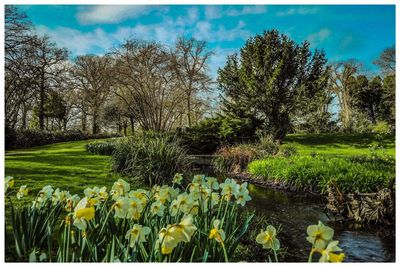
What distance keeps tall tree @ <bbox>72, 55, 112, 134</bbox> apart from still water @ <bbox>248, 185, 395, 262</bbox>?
36.1ft

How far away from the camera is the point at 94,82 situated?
1875cm

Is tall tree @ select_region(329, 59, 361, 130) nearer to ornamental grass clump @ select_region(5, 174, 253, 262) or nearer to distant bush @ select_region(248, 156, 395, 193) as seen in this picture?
distant bush @ select_region(248, 156, 395, 193)

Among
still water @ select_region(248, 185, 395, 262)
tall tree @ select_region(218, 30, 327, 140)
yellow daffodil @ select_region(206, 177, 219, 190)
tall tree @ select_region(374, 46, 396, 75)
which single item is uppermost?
tall tree @ select_region(218, 30, 327, 140)

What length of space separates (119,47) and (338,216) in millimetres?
15253

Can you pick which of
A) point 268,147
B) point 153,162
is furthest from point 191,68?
point 153,162

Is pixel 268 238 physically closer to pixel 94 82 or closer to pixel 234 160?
pixel 234 160

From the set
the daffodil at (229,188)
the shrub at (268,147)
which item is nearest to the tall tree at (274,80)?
the shrub at (268,147)

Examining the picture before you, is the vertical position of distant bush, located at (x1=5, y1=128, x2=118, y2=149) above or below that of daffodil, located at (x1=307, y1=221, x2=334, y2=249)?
above

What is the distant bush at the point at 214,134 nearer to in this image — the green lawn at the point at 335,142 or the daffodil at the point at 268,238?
the green lawn at the point at 335,142

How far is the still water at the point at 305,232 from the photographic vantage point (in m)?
3.49

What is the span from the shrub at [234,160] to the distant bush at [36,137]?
22.4 ft

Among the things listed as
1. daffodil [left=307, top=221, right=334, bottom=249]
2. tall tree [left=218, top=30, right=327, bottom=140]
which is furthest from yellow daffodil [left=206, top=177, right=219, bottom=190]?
tall tree [left=218, top=30, right=327, bottom=140]

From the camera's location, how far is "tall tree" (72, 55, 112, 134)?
53.1 feet
